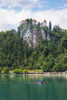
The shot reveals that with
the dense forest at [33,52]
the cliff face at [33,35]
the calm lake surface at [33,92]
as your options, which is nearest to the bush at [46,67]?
the dense forest at [33,52]

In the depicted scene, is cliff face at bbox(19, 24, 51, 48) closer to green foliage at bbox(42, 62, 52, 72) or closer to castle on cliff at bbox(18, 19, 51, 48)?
castle on cliff at bbox(18, 19, 51, 48)

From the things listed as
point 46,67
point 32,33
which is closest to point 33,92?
point 46,67

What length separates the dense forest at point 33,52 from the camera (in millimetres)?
141663

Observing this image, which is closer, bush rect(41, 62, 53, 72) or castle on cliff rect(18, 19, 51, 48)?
bush rect(41, 62, 53, 72)

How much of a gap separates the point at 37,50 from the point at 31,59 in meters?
16.8

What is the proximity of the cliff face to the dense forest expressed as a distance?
409cm

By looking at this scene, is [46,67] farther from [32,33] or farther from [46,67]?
[32,33]

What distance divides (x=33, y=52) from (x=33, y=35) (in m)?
18.3

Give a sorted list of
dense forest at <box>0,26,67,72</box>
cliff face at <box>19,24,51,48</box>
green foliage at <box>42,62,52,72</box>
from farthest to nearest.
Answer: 1. cliff face at <box>19,24,51,48</box>
2. dense forest at <box>0,26,67,72</box>
3. green foliage at <box>42,62,52,72</box>

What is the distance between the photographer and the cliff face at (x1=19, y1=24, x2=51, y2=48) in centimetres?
17562

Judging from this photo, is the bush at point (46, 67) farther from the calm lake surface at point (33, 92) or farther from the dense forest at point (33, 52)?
the calm lake surface at point (33, 92)

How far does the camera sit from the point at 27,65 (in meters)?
152

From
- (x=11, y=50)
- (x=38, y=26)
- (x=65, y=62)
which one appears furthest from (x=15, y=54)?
(x=65, y=62)

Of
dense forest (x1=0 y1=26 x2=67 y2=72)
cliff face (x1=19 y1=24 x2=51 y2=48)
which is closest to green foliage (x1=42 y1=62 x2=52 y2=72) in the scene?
dense forest (x1=0 y1=26 x2=67 y2=72)
